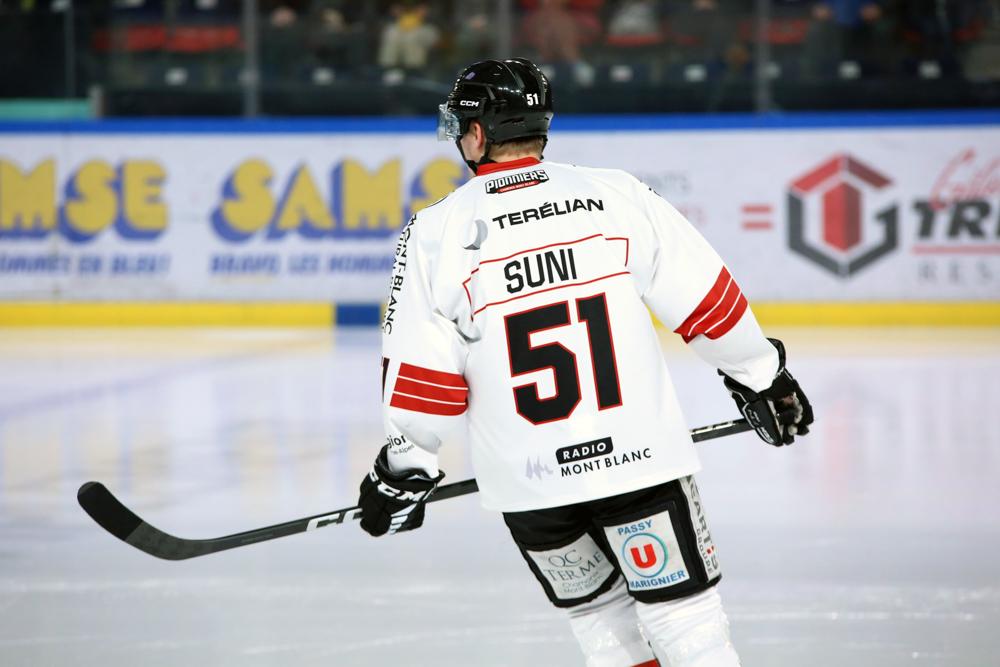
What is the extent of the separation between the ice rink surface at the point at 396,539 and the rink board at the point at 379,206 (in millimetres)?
2783

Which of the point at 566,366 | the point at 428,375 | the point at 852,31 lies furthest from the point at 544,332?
the point at 852,31

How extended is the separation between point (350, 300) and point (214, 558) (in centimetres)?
681

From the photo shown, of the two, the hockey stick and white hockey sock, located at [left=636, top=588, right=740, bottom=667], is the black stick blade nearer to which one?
the hockey stick

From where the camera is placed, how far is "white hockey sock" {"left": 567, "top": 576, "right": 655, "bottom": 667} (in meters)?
2.26

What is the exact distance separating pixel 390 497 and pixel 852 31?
9.02 meters

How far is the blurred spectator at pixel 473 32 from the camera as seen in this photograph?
10.6 m

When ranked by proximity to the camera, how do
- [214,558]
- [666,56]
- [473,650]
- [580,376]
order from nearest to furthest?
1. [580,376]
2. [473,650]
3. [214,558]
4. [666,56]

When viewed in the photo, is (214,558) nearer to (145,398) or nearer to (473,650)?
(473,650)

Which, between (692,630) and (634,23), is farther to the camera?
(634,23)

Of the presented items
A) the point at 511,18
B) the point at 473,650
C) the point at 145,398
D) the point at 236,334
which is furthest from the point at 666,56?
the point at 473,650

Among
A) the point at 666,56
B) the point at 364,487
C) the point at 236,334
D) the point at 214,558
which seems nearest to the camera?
the point at 364,487

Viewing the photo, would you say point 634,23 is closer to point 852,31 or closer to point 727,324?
point 852,31

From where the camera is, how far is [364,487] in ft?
7.52

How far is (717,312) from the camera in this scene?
2.23 meters
